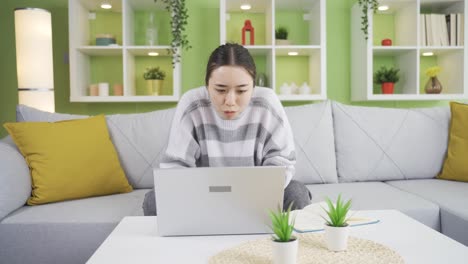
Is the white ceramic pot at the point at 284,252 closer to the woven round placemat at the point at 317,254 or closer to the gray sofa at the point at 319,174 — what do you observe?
the woven round placemat at the point at 317,254

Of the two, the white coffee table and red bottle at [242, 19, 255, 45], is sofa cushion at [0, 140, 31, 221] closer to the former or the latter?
the white coffee table

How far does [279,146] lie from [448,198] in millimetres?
874

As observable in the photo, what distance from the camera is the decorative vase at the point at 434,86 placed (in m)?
3.26

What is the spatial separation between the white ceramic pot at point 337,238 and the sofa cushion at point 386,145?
1.48 meters

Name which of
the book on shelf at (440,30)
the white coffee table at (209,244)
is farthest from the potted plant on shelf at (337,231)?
the book on shelf at (440,30)

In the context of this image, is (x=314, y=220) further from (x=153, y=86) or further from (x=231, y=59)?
(x=153, y=86)

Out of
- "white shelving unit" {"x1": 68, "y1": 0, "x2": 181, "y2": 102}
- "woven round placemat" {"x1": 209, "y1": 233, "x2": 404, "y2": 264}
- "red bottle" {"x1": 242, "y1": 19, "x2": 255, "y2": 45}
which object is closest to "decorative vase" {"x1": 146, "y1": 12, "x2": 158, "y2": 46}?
"white shelving unit" {"x1": 68, "y1": 0, "x2": 181, "y2": 102}

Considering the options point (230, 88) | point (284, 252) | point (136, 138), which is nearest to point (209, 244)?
point (284, 252)

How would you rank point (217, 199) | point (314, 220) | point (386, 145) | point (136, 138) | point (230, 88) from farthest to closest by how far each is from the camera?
point (386, 145), point (136, 138), point (230, 88), point (314, 220), point (217, 199)

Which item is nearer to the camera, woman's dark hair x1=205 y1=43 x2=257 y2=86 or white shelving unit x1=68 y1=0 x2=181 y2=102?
woman's dark hair x1=205 y1=43 x2=257 y2=86

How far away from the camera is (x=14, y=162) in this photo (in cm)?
187

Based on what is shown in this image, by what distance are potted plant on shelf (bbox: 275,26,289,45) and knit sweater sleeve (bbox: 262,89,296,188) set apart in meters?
1.60

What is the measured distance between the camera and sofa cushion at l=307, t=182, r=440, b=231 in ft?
6.12

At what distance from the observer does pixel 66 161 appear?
6.54 feet
